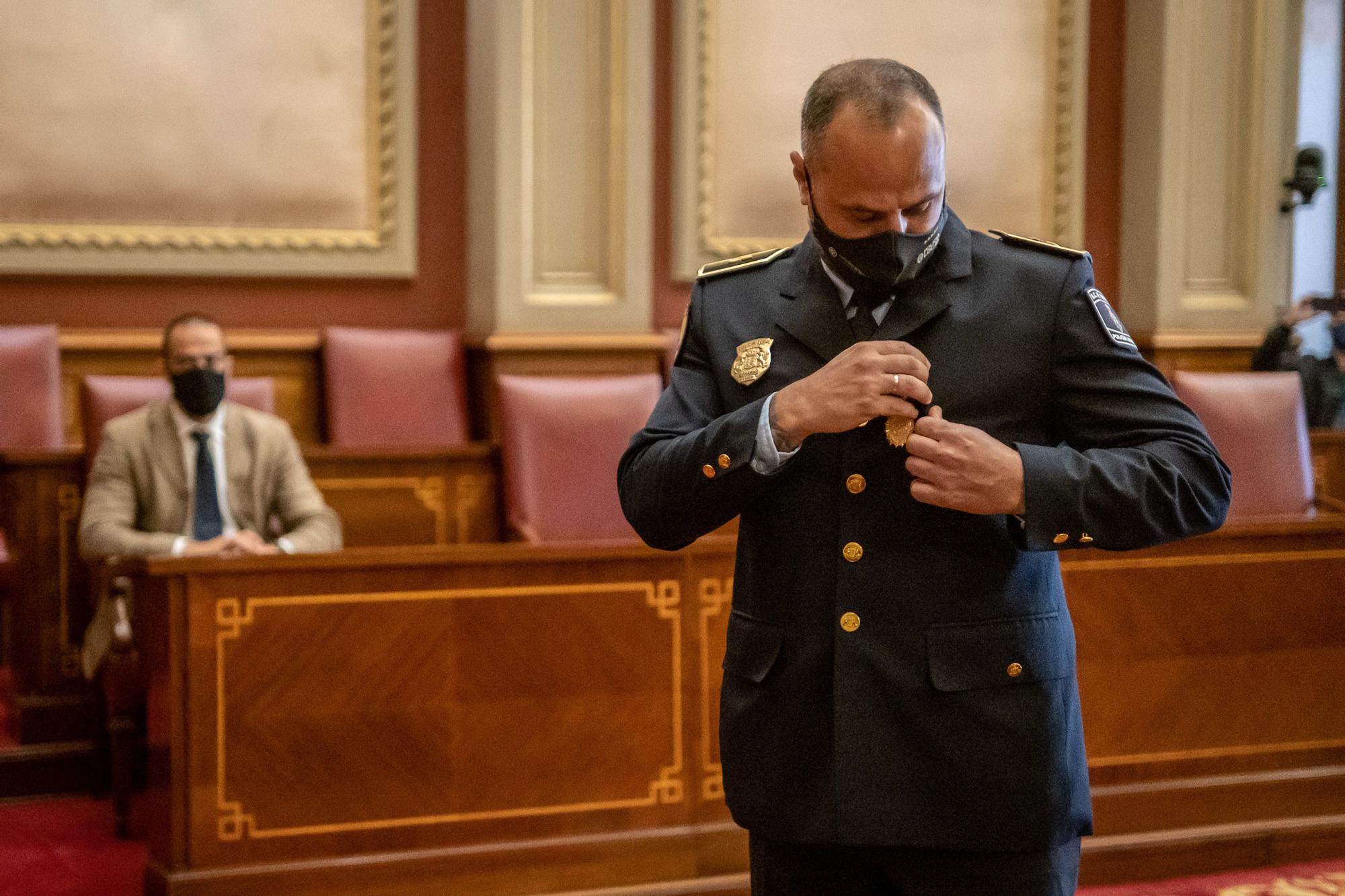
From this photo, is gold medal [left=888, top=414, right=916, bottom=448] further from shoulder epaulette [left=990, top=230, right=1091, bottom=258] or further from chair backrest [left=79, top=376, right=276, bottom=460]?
chair backrest [left=79, top=376, right=276, bottom=460]

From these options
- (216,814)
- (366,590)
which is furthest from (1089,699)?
(216,814)

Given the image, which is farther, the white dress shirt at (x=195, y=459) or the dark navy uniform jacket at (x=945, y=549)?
the white dress shirt at (x=195, y=459)

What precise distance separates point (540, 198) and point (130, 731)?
2.32m

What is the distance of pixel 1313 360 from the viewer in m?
5.48

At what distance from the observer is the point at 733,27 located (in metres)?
5.35

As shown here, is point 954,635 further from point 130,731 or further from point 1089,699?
point 130,731

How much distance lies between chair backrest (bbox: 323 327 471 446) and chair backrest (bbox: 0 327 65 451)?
871 mm

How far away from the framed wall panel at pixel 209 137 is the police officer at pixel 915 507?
4117mm

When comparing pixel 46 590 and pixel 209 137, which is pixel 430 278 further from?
pixel 46 590

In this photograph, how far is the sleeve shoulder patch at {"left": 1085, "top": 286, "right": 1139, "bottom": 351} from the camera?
1.23 metres

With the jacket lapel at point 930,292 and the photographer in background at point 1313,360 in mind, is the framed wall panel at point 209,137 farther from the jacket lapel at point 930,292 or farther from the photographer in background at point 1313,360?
the jacket lapel at point 930,292

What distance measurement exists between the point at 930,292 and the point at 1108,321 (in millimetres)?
157

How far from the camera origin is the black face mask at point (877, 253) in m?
1.20

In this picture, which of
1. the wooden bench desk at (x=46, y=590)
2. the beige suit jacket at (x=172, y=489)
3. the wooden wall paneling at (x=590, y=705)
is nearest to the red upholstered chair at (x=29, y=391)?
the wooden bench desk at (x=46, y=590)
